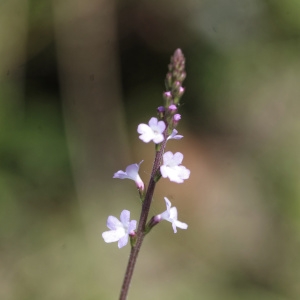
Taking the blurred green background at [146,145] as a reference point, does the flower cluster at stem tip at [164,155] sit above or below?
below

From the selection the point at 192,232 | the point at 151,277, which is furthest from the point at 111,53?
the point at 151,277

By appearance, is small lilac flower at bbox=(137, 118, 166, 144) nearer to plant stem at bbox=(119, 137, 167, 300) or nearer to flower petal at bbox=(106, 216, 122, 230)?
plant stem at bbox=(119, 137, 167, 300)

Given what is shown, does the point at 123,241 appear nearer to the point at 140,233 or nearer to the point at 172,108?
the point at 140,233

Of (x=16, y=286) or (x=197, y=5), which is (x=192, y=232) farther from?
(x=197, y=5)

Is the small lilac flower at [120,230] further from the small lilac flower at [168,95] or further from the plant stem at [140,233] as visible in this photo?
the small lilac flower at [168,95]

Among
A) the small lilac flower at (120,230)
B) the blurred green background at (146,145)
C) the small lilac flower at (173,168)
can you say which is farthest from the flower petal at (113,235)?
the blurred green background at (146,145)

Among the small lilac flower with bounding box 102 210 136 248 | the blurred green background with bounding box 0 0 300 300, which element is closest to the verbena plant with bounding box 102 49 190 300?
the small lilac flower with bounding box 102 210 136 248

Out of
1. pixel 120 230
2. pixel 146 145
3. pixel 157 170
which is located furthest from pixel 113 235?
pixel 146 145
